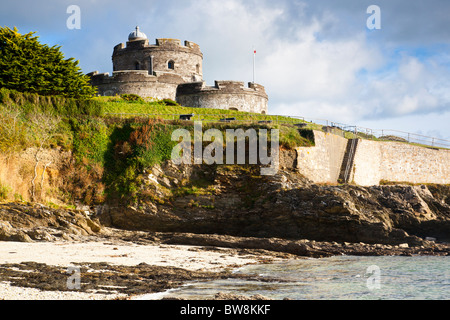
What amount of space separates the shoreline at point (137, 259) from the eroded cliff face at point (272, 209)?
53.8 inches

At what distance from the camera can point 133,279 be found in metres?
12.9

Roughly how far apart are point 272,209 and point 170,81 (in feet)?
71.1

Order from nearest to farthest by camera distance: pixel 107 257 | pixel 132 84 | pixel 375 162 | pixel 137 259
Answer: pixel 107 257 < pixel 137 259 < pixel 375 162 < pixel 132 84

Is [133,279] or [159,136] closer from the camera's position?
[133,279]

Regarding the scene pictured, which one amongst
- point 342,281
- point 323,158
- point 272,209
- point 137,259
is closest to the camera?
point 342,281

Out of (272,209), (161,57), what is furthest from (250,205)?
(161,57)

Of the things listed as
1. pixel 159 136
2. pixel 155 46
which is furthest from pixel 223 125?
pixel 155 46

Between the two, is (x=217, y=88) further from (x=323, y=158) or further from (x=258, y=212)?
(x=258, y=212)

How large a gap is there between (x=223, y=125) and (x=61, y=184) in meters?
9.48

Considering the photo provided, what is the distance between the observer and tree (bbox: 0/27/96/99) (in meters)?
26.5

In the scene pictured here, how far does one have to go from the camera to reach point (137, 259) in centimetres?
1655

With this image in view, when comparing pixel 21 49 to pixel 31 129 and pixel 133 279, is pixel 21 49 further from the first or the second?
pixel 133 279

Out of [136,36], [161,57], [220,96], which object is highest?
[136,36]

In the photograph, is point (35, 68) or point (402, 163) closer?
point (35, 68)
